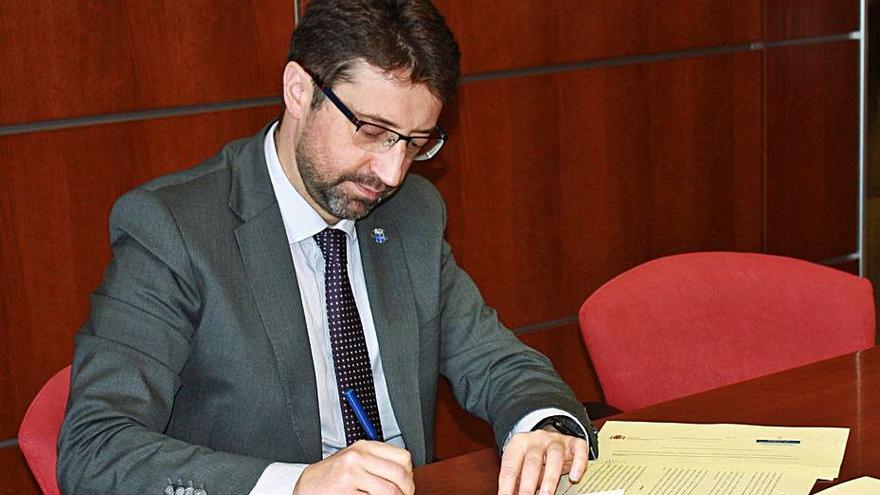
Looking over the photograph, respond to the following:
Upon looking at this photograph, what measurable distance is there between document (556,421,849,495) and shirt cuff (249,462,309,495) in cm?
41

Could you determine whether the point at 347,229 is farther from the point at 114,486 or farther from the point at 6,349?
the point at 6,349

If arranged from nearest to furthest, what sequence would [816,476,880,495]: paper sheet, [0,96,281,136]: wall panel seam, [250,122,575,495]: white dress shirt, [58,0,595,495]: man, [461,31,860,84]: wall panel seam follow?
[816,476,880,495]: paper sheet, [58,0,595,495]: man, [250,122,575,495]: white dress shirt, [0,96,281,136]: wall panel seam, [461,31,860,84]: wall panel seam

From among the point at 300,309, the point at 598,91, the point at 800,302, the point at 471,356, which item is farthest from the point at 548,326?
the point at 300,309

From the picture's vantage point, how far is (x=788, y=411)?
7.53 feet

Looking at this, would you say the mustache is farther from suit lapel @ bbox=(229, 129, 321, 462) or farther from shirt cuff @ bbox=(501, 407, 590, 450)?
shirt cuff @ bbox=(501, 407, 590, 450)

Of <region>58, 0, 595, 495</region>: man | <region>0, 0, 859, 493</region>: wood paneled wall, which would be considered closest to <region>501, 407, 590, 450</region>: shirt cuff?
<region>58, 0, 595, 495</region>: man

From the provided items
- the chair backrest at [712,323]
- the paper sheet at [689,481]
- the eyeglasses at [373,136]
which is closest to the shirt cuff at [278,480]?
the paper sheet at [689,481]

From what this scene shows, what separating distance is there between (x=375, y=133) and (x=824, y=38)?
9.35 feet

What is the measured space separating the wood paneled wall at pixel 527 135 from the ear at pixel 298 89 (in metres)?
1.14

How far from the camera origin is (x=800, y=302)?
115 inches

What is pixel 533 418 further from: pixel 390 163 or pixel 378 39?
pixel 378 39

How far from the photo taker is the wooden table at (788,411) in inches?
80.0

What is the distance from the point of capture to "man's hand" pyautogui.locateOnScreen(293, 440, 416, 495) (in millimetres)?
1805

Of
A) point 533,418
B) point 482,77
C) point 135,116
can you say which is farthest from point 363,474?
point 482,77
